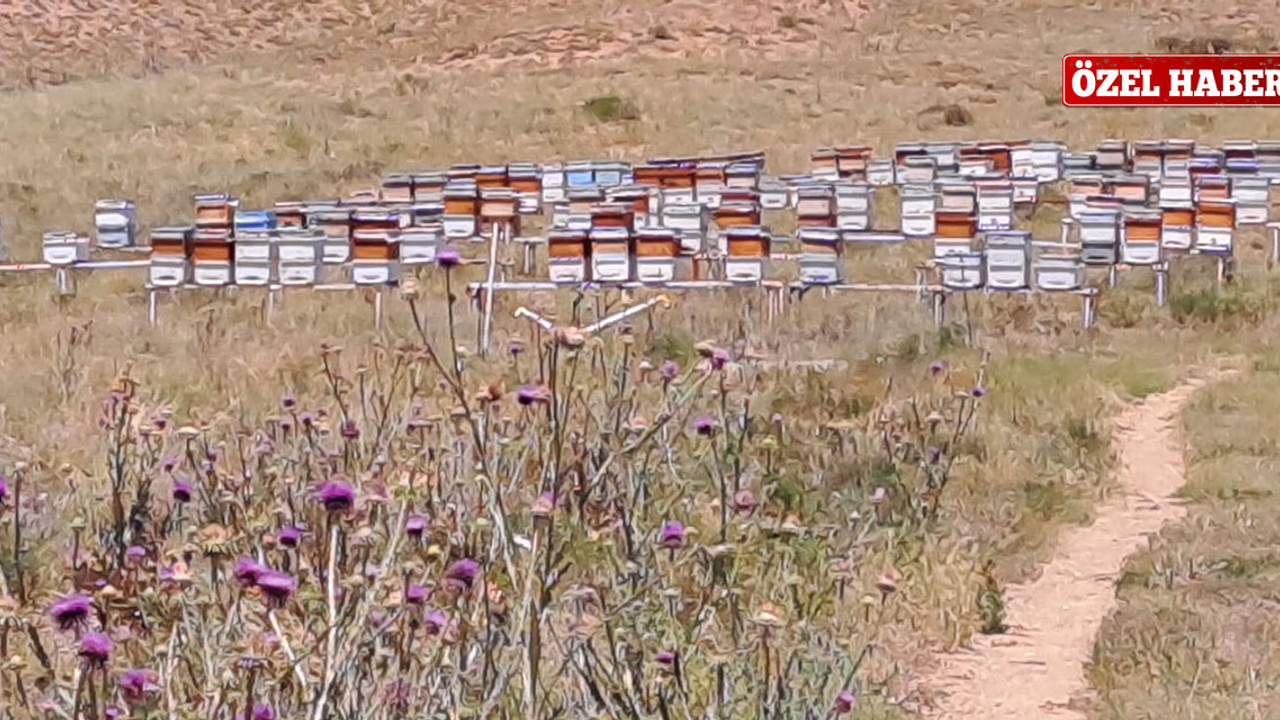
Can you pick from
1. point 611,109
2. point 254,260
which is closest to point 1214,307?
point 254,260

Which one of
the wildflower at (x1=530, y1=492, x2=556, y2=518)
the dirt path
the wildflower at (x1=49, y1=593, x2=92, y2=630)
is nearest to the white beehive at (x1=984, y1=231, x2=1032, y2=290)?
the dirt path

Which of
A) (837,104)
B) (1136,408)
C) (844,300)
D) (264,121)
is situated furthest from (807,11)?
(1136,408)

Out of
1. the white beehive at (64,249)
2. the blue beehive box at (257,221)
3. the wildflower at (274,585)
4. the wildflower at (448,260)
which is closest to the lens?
the wildflower at (274,585)

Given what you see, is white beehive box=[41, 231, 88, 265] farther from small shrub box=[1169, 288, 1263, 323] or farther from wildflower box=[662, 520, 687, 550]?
wildflower box=[662, 520, 687, 550]

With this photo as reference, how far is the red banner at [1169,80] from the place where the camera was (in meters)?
29.9

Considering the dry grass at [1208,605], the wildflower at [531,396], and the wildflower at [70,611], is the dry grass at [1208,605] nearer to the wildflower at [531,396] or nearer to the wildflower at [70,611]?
the wildflower at [531,396]

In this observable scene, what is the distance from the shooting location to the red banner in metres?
29.9

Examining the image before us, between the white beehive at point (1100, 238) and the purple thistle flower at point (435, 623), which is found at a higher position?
the white beehive at point (1100, 238)

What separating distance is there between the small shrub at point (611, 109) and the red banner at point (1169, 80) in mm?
7384

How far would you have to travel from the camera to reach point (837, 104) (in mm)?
29375

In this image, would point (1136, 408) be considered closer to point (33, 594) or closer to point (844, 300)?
point (844, 300)

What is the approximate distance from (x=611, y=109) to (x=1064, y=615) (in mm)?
22018

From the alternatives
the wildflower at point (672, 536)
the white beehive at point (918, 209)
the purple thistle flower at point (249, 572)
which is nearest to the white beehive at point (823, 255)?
the white beehive at point (918, 209)

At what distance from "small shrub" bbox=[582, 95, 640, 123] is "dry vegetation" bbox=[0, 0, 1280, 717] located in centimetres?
21
